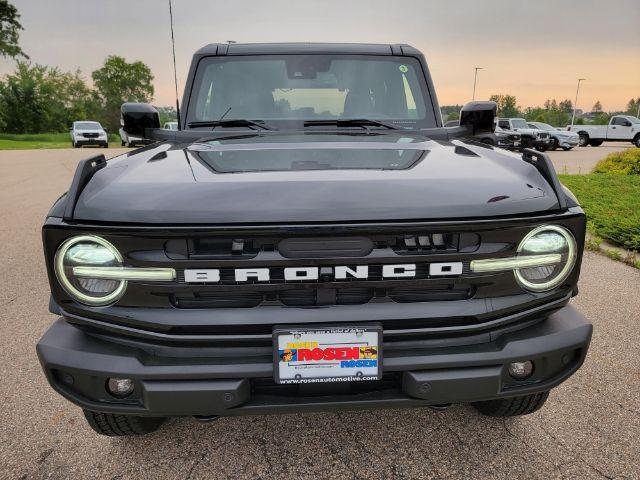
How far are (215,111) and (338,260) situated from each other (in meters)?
1.81

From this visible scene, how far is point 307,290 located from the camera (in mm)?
1719

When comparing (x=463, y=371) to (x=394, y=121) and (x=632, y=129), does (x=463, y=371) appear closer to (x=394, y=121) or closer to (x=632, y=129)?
(x=394, y=121)

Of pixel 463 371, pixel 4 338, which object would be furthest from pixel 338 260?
pixel 4 338

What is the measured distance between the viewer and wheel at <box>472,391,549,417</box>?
223 cm

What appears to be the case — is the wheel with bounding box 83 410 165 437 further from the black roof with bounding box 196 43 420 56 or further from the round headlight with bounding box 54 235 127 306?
the black roof with bounding box 196 43 420 56

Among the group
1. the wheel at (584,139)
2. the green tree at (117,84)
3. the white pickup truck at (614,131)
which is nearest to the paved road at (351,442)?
the white pickup truck at (614,131)

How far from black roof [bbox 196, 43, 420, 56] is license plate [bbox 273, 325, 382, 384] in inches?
85.7

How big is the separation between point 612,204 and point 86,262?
25.8ft

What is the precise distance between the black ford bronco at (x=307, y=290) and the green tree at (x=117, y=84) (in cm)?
8075

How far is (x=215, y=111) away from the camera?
3.08 meters

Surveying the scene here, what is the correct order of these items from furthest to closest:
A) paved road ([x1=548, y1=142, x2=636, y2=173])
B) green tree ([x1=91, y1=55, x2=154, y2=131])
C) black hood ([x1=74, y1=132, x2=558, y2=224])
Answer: green tree ([x1=91, y1=55, x2=154, y2=131])
paved road ([x1=548, y1=142, x2=636, y2=173])
black hood ([x1=74, y1=132, x2=558, y2=224])

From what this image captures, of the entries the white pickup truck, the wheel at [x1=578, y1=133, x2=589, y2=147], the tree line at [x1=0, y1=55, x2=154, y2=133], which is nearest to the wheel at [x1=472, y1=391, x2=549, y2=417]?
the white pickup truck

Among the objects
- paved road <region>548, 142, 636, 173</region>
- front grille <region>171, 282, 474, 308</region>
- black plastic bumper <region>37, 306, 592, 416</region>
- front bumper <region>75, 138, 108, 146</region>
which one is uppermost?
front grille <region>171, 282, 474, 308</region>

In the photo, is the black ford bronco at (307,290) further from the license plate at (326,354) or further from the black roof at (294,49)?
the black roof at (294,49)
